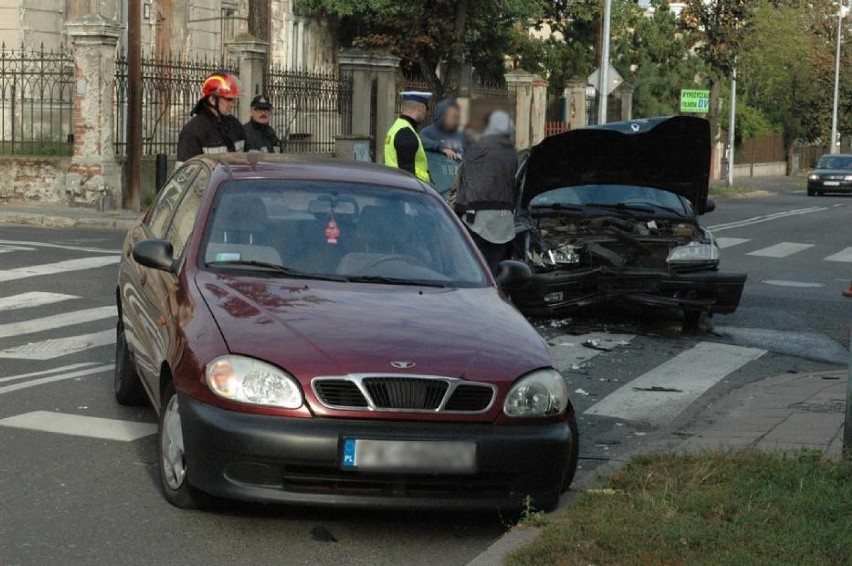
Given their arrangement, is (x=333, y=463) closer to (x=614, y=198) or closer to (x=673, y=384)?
(x=673, y=384)

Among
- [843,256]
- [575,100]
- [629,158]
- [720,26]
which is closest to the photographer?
[629,158]

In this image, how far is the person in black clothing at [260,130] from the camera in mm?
13672

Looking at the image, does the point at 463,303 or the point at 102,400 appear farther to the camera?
the point at 102,400

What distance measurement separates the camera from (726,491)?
6492 mm

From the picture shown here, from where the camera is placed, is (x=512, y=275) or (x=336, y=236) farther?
(x=512, y=275)

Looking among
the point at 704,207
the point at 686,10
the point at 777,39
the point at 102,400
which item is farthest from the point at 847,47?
the point at 102,400

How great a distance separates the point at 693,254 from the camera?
12844 mm

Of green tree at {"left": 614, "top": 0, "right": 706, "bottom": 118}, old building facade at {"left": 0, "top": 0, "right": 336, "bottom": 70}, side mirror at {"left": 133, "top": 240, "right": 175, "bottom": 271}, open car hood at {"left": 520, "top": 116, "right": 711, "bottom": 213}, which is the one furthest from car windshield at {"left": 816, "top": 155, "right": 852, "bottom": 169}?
side mirror at {"left": 133, "top": 240, "right": 175, "bottom": 271}

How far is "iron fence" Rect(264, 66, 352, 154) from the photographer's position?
3039 centimetres

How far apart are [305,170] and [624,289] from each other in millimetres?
5143

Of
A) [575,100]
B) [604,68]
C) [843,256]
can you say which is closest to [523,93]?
[575,100]

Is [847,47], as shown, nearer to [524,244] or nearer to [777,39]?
[777,39]

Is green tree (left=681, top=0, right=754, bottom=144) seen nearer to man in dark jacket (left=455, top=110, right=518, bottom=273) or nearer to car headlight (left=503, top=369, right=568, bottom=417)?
man in dark jacket (left=455, top=110, right=518, bottom=273)

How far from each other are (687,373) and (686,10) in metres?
38.9
